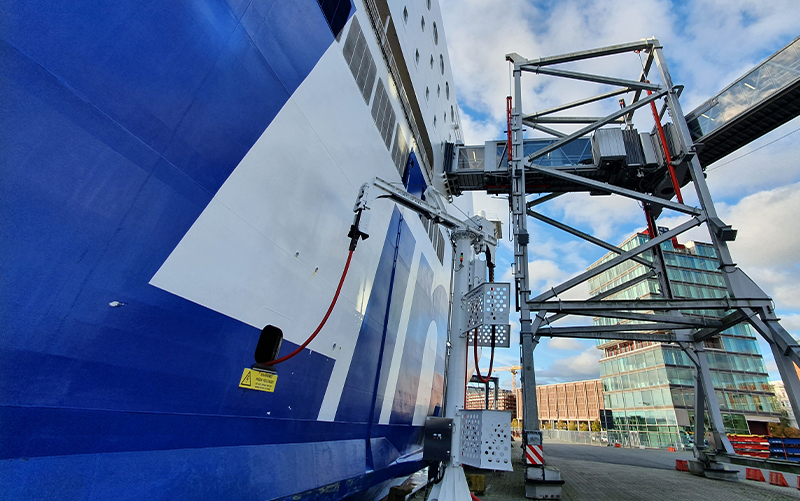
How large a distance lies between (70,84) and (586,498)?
365 inches

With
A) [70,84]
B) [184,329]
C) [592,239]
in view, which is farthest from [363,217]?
[592,239]

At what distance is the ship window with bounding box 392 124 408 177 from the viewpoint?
7.95 m

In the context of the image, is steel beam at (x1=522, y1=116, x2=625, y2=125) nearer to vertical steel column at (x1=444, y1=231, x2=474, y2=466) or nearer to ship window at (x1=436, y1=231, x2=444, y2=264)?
ship window at (x1=436, y1=231, x2=444, y2=264)

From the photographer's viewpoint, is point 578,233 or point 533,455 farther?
point 578,233

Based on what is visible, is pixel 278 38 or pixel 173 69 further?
pixel 278 38

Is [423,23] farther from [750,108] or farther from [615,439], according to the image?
→ [615,439]

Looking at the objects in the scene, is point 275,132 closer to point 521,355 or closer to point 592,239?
point 521,355

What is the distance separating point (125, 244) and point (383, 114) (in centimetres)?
559

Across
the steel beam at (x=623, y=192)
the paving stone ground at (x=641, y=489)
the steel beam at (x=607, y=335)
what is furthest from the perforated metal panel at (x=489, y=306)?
the steel beam at (x=623, y=192)

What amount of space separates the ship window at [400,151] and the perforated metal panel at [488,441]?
5579mm

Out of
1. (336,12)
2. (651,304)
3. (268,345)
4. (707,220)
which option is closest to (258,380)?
(268,345)

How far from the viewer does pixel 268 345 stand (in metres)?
3.90

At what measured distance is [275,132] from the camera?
393cm

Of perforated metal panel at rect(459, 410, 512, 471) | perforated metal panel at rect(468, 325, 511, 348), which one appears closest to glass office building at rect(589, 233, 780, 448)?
perforated metal panel at rect(468, 325, 511, 348)
